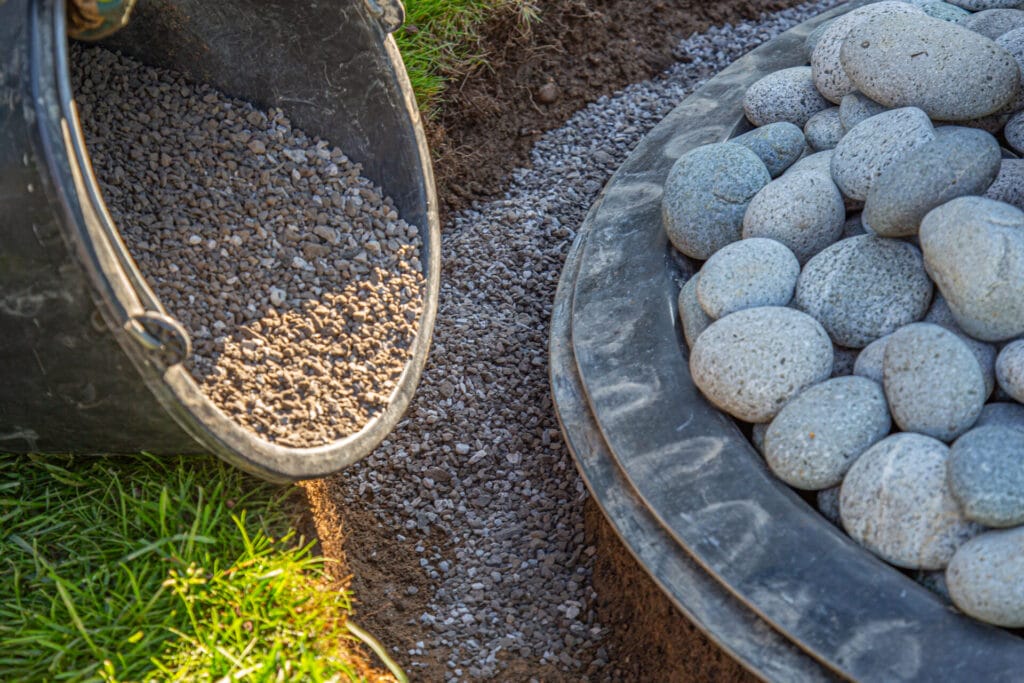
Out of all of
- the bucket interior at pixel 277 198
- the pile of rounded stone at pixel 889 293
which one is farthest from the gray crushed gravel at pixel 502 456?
the pile of rounded stone at pixel 889 293

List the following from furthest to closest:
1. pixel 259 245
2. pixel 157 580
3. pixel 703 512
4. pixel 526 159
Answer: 1. pixel 526 159
2. pixel 259 245
3. pixel 157 580
4. pixel 703 512

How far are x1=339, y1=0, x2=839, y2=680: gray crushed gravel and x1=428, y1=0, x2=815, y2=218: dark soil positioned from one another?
94 mm

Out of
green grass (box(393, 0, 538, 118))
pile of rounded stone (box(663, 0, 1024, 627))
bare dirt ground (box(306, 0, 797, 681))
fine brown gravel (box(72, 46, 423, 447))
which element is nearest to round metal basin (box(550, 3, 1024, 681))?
pile of rounded stone (box(663, 0, 1024, 627))

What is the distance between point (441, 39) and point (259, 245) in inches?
55.1

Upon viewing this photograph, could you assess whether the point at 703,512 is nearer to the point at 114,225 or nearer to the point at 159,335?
the point at 159,335

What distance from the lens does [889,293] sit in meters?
2.28

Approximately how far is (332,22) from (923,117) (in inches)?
62.7

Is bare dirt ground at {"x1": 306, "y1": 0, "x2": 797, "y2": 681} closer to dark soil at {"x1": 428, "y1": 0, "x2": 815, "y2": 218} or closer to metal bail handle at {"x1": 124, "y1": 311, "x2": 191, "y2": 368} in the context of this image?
dark soil at {"x1": 428, "y1": 0, "x2": 815, "y2": 218}

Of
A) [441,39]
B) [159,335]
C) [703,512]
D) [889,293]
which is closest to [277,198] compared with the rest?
[159,335]

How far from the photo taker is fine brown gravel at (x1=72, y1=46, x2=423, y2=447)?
2.40 m

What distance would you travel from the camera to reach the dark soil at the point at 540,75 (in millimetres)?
3668

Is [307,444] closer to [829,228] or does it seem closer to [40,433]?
[40,433]

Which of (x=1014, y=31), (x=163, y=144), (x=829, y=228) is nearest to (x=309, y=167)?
(x=163, y=144)

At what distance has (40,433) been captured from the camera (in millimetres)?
2215
